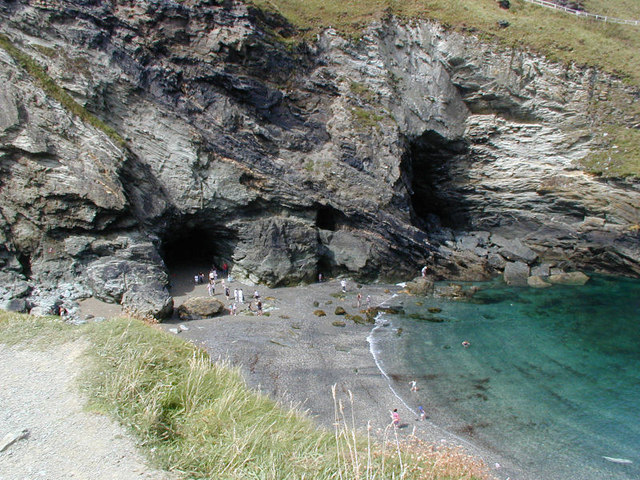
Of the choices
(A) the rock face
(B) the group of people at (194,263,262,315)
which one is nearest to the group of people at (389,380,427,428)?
(B) the group of people at (194,263,262,315)

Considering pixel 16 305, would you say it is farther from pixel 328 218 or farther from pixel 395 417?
pixel 328 218

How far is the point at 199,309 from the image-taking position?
2845cm

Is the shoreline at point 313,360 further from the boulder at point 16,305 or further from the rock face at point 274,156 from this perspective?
the rock face at point 274,156

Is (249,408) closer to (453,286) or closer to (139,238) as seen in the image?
(139,238)

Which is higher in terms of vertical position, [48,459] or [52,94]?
[52,94]

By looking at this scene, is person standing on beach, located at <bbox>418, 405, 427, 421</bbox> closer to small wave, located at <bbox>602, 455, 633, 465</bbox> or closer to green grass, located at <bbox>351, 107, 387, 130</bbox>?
small wave, located at <bbox>602, 455, 633, 465</bbox>

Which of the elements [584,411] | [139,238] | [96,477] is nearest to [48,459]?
[96,477]

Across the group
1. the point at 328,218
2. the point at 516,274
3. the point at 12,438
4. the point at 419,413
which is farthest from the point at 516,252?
the point at 12,438

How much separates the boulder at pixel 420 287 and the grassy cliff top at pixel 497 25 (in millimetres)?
31184

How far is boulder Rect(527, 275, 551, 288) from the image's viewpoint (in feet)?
133

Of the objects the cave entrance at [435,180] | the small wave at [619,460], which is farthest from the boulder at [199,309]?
the cave entrance at [435,180]

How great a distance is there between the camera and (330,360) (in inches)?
919

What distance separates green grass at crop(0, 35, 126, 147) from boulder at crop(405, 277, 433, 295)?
29949mm

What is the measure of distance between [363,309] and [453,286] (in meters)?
11.8
